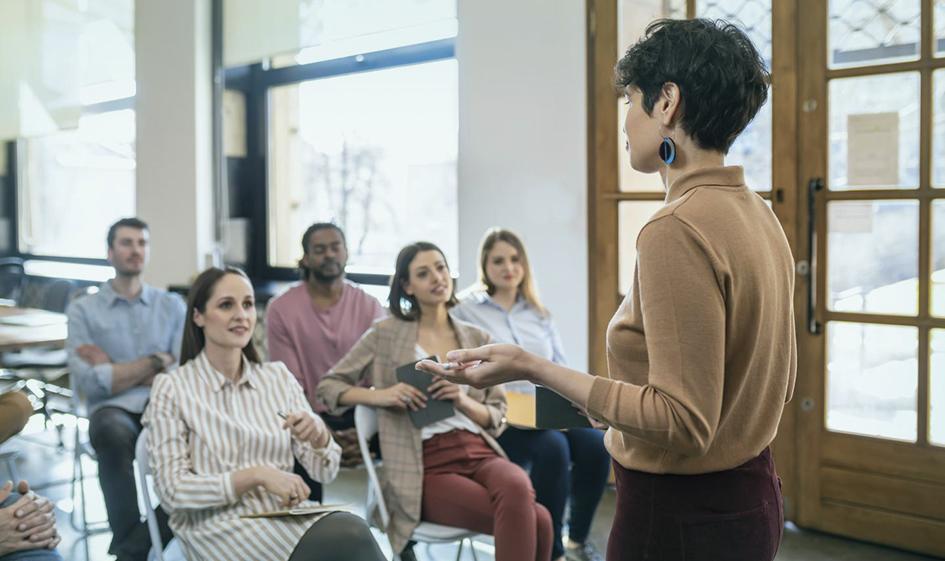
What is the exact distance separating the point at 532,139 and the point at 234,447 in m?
2.40

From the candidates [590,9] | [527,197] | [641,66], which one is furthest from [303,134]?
[641,66]

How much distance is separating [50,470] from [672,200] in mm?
4675

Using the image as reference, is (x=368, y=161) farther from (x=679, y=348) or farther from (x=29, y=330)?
(x=679, y=348)

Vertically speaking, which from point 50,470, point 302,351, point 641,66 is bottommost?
point 50,470

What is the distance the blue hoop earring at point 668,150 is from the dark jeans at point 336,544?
1.36 m

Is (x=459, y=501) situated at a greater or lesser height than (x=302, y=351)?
lesser

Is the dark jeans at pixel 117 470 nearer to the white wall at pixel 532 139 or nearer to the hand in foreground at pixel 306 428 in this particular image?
the hand in foreground at pixel 306 428

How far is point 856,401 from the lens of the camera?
3.74 m

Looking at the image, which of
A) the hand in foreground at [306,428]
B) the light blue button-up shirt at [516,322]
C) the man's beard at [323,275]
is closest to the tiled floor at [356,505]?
the light blue button-up shirt at [516,322]

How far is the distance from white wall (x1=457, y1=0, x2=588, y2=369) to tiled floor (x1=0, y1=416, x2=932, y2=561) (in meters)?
1.11

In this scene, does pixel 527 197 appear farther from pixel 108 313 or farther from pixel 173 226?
pixel 173 226

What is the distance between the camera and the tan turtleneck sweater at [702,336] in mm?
1221

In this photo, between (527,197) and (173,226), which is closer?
(527,197)

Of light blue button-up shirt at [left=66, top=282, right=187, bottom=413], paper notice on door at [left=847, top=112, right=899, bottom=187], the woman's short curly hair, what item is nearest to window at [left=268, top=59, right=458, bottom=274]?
light blue button-up shirt at [left=66, top=282, right=187, bottom=413]
